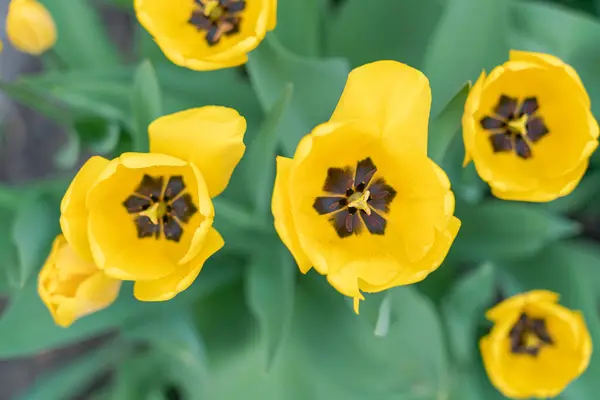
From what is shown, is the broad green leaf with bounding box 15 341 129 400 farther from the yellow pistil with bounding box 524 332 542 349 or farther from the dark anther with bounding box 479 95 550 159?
the dark anther with bounding box 479 95 550 159

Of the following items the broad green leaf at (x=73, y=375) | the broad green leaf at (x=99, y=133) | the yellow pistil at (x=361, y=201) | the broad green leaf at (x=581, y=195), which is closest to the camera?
the yellow pistil at (x=361, y=201)

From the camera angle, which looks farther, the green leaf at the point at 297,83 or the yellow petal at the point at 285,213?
the green leaf at the point at 297,83

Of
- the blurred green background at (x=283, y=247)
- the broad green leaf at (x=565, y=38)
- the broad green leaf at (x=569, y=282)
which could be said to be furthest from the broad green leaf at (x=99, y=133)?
the broad green leaf at (x=569, y=282)

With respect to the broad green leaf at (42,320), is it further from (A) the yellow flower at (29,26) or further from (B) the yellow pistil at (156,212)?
(A) the yellow flower at (29,26)

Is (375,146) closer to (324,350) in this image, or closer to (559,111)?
(559,111)

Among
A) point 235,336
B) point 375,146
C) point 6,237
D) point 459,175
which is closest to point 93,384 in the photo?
point 235,336
